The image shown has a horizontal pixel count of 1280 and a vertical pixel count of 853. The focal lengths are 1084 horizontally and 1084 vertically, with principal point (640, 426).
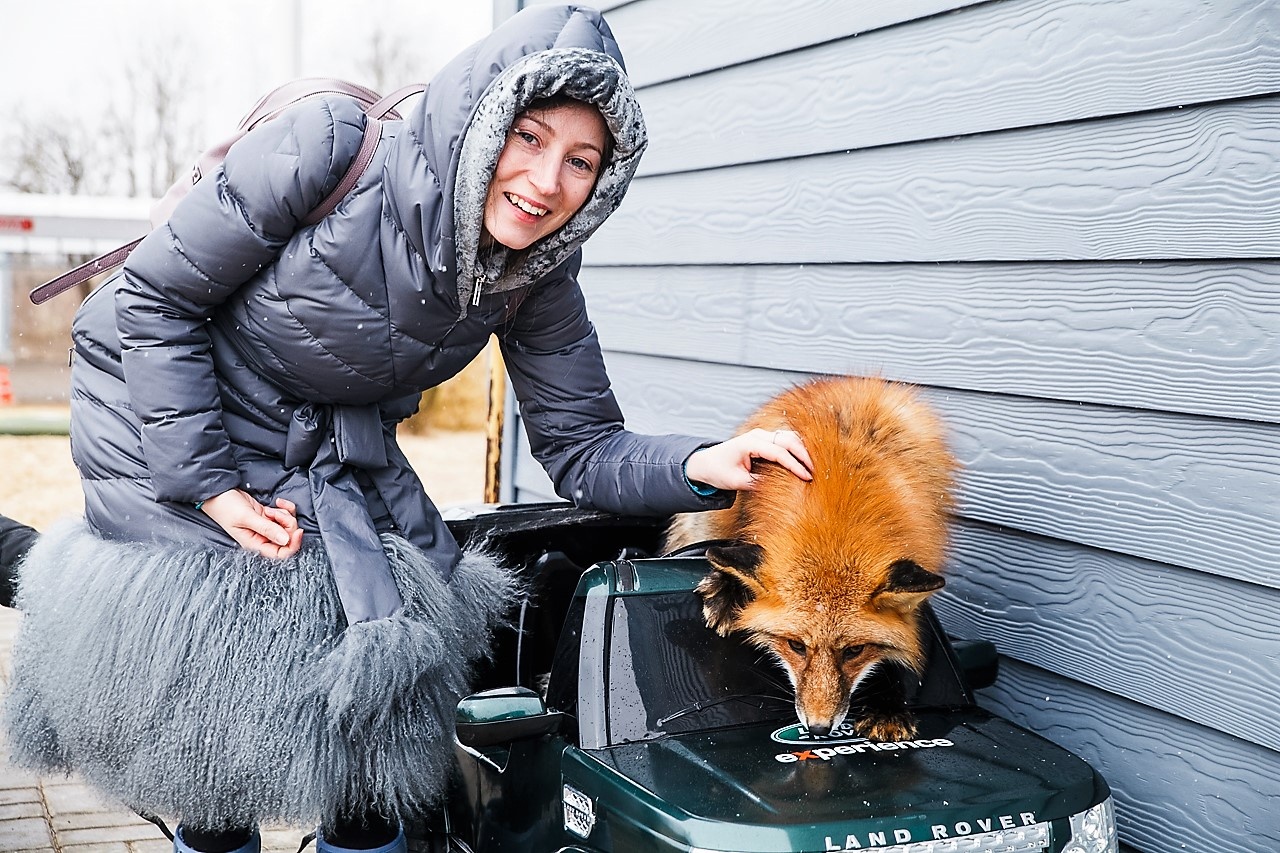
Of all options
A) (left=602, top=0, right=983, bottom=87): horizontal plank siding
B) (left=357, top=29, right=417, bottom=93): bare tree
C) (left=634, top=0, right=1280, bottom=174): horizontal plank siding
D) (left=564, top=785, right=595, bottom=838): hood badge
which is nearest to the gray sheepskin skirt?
(left=564, top=785, right=595, bottom=838): hood badge

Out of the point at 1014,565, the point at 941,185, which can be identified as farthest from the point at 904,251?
the point at 1014,565

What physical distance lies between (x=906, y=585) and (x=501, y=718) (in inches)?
→ 38.0

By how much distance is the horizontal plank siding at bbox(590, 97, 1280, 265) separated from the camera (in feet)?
8.63

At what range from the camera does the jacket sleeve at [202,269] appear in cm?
231

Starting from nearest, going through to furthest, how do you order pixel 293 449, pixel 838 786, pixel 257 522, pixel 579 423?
pixel 838 786
pixel 257 522
pixel 293 449
pixel 579 423

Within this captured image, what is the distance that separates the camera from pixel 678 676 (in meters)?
2.48

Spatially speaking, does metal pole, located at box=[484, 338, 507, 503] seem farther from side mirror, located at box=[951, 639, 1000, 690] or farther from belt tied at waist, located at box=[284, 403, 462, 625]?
side mirror, located at box=[951, 639, 1000, 690]

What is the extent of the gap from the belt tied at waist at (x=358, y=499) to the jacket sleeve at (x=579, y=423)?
0.41 meters

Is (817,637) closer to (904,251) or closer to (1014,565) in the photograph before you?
(1014,565)

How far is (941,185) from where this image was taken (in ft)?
11.5

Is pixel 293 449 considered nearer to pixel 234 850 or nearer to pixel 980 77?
pixel 234 850

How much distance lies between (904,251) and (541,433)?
4.73ft

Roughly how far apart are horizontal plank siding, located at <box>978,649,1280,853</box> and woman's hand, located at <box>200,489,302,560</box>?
2.16 metres

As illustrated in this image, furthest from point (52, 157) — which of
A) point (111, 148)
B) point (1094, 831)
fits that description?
point (1094, 831)
